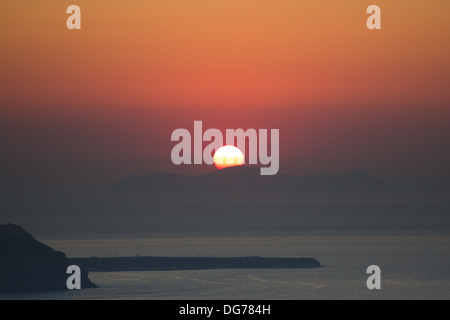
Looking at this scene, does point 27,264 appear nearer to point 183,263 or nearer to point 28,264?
point 28,264

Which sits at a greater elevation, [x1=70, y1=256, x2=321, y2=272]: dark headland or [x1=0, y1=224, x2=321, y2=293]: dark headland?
[x1=70, y1=256, x2=321, y2=272]: dark headland

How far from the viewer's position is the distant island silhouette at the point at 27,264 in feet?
257

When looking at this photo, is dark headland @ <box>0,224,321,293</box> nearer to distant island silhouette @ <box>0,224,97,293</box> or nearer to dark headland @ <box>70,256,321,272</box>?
distant island silhouette @ <box>0,224,97,293</box>

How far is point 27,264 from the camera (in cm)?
8050

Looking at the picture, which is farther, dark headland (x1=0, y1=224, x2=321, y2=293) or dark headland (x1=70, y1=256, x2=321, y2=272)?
dark headland (x1=70, y1=256, x2=321, y2=272)

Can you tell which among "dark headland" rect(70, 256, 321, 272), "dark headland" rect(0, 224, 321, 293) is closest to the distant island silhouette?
"dark headland" rect(0, 224, 321, 293)

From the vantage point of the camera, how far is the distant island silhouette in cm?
7825

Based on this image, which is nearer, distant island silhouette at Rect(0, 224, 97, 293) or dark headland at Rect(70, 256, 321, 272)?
distant island silhouette at Rect(0, 224, 97, 293)

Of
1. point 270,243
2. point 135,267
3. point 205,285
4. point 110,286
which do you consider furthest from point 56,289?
point 270,243

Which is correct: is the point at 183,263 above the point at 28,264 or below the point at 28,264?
above

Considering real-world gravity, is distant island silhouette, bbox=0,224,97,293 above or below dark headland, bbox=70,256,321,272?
below

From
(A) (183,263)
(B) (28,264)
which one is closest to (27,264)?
(B) (28,264)

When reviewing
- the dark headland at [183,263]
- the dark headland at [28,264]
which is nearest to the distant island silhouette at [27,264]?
the dark headland at [28,264]
